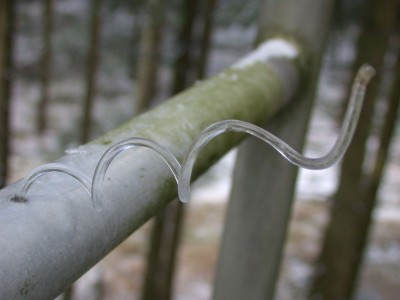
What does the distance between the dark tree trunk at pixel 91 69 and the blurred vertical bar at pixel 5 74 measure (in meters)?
1.21

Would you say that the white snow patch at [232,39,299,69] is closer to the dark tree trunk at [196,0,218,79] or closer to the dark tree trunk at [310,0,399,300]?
the dark tree trunk at [310,0,399,300]

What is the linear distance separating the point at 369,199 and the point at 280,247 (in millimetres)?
3576

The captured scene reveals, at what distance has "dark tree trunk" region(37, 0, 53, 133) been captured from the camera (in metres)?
10.4

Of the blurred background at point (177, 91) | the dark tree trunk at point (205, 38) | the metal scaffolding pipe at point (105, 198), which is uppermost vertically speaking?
the metal scaffolding pipe at point (105, 198)

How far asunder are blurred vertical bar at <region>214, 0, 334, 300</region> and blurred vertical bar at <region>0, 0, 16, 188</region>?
3518 mm

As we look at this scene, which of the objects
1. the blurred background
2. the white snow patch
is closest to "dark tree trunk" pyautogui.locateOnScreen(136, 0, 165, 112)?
the blurred background

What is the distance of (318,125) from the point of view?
570 inches

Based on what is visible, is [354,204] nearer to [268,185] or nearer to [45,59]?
[268,185]

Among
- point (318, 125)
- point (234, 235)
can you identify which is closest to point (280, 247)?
point (234, 235)

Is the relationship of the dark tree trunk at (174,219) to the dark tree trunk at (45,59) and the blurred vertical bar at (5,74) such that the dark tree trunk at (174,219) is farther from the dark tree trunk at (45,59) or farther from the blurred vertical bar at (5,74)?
the dark tree trunk at (45,59)

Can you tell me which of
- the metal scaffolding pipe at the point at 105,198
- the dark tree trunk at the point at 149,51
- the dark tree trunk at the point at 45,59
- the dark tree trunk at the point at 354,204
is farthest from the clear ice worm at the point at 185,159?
the dark tree trunk at the point at 45,59

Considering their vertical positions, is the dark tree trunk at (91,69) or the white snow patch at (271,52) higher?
the white snow patch at (271,52)

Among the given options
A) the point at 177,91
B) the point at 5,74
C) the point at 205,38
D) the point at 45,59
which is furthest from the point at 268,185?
the point at 45,59

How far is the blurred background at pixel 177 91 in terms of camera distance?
16.9 feet
